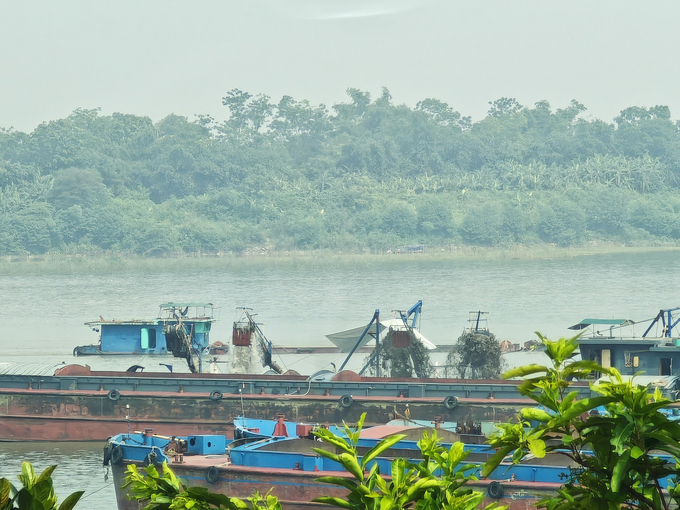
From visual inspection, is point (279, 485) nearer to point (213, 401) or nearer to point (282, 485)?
point (282, 485)

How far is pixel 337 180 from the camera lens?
142750 millimetres

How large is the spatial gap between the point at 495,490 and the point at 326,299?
59.3 metres

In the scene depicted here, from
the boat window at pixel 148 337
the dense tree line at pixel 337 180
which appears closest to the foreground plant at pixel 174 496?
the boat window at pixel 148 337

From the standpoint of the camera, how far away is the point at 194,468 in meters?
24.8

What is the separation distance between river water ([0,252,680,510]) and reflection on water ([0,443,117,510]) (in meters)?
0.07

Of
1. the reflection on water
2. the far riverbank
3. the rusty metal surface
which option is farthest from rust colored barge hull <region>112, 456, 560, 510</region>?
the far riverbank

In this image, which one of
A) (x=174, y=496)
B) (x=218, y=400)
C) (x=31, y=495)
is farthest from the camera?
(x=218, y=400)

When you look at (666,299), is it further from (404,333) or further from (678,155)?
(678,155)

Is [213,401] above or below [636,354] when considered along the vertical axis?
below

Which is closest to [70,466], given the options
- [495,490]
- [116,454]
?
[116,454]

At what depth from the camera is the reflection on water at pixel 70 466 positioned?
27.6 meters

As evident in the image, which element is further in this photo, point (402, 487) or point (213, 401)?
point (213, 401)

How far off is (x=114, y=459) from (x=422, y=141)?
12995 cm

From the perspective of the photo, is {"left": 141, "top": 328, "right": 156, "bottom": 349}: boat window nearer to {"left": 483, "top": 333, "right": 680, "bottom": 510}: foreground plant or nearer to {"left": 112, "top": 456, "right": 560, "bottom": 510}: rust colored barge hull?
{"left": 112, "top": 456, "right": 560, "bottom": 510}: rust colored barge hull
